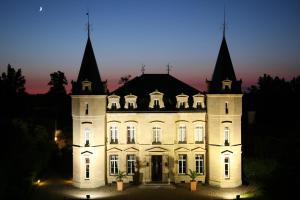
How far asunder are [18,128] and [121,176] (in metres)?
14.1

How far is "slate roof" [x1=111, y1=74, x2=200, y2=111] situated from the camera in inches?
1516

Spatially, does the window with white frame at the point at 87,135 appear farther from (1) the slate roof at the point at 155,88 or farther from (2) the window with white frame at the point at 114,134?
(1) the slate roof at the point at 155,88

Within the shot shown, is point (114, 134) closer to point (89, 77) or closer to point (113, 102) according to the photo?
point (113, 102)

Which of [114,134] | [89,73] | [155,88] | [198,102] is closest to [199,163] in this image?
[198,102]

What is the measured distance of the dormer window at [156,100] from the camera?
37.8m

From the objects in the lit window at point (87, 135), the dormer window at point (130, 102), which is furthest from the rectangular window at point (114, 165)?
the dormer window at point (130, 102)

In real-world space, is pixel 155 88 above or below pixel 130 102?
above

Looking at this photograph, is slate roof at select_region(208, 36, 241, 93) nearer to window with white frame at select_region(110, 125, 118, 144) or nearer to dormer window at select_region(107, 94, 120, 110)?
dormer window at select_region(107, 94, 120, 110)

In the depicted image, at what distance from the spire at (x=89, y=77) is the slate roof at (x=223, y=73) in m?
10.1

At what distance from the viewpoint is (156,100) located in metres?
37.9

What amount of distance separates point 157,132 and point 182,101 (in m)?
3.69

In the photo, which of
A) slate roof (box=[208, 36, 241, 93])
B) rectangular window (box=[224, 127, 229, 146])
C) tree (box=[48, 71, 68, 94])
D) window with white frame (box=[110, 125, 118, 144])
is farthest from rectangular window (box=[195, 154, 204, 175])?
tree (box=[48, 71, 68, 94])

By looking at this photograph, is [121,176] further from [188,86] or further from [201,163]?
[188,86]

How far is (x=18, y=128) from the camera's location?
43.4 meters
